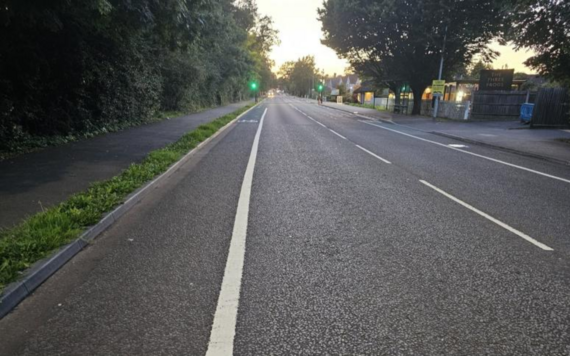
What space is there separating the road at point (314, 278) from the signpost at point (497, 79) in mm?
25060

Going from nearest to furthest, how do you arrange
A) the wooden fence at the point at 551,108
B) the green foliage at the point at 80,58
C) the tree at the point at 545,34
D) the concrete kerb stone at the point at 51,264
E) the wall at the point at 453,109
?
the concrete kerb stone at the point at 51,264, the green foliage at the point at 80,58, the tree at the point at 545,34, the wooden fence at the point at 551,108, the wall at the point at 453,109

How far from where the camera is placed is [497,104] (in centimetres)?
2673

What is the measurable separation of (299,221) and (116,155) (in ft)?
20.2

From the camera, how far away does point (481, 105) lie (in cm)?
2708

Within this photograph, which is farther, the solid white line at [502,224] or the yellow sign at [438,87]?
the yellow sign at [438,87]

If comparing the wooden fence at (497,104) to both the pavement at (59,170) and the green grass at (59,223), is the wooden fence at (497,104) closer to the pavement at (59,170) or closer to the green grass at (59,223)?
the pavement at (59,170)

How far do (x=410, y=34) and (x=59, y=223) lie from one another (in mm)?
28199

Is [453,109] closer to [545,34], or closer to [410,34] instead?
[410,34]

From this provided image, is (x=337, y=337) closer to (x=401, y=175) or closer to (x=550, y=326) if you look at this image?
(x=550, y=326)

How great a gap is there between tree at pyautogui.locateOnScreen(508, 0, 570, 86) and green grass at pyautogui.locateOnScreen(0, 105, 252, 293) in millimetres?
Answer: 15660

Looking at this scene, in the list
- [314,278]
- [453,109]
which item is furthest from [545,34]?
[314,278]

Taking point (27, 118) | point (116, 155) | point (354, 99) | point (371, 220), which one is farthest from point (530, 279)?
point (354, 99)

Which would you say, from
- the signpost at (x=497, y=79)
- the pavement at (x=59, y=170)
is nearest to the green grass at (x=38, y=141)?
the pavement at (x=59, y=170)

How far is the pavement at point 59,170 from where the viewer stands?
5008mm
